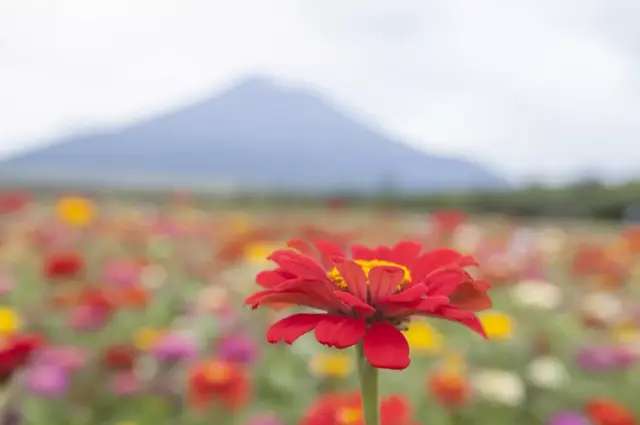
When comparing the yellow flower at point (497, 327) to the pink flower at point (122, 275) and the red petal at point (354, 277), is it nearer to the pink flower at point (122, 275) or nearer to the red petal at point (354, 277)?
the pink flower at point (122, 275)

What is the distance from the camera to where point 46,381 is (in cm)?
80

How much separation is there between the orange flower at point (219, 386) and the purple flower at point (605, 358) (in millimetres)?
548

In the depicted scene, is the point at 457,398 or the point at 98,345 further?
the point at 98,345

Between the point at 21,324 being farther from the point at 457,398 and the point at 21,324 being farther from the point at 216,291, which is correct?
A: the point at 457,398

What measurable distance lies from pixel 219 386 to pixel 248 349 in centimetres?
17

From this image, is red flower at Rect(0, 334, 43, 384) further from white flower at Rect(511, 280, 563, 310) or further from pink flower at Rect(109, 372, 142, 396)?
white flower at Rect(511, 280, 563, 310)

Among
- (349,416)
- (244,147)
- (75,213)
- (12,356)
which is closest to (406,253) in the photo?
(349,416)

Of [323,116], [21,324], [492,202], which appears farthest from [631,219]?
[323,116]

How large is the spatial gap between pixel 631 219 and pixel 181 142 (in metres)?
13.2

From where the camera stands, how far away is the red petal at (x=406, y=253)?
28cm

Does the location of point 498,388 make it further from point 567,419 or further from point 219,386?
point 219,386

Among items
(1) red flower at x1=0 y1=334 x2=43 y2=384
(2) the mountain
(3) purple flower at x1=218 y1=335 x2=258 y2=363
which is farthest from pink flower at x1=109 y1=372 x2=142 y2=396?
(2) the mountain

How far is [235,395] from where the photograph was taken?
70 cm

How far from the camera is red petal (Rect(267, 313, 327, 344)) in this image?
212 millimetres
